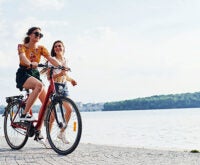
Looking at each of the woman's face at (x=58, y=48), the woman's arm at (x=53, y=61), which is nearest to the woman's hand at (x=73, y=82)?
the woman's face at (x=58, y=48)

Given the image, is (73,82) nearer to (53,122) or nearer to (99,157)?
(53,122)

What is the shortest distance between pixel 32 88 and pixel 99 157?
5.36ft

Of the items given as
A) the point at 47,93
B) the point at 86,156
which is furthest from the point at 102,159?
the point at 47,93

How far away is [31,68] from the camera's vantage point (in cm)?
757

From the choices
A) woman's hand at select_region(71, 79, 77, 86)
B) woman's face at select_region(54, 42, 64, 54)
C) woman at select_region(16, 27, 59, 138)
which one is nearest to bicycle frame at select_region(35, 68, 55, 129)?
woman at select_region(16, 27, 59, 138)

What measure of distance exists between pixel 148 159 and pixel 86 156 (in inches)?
38.6

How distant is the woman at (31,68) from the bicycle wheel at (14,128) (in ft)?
1.04

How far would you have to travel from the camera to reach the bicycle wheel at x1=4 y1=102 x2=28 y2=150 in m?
8.06

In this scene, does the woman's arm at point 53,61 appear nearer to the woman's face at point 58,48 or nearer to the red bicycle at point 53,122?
the red bicycle at point 53,122

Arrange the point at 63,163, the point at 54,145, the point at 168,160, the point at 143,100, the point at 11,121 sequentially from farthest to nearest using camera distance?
1. the point at 143,100
2. the point at 11,121
3. the point at 54,145
4. the point at 168,160
5. the point at 63,163

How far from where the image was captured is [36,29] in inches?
306

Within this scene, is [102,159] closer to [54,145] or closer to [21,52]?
[54,145]

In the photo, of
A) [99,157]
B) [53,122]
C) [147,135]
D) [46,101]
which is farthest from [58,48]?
[147,135]

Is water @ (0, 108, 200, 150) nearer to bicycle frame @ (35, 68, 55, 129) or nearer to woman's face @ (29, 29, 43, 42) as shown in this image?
bicycle frame @ (35, 68, 55, 129)
